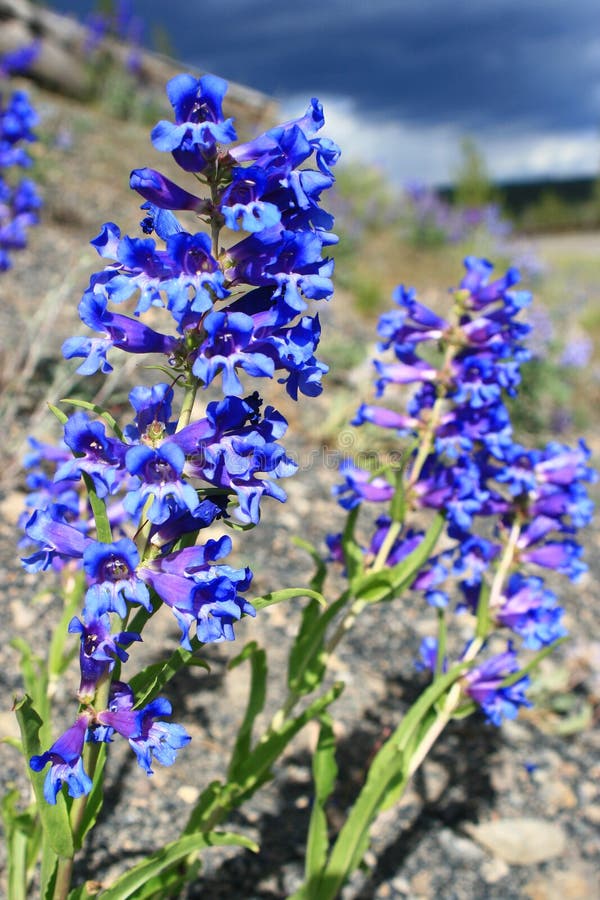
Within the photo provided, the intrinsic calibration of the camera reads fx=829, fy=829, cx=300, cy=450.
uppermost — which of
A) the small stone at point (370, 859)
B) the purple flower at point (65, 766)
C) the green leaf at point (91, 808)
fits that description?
the purple flower at point (65, 766)

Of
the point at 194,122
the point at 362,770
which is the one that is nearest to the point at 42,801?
the point at 194,122

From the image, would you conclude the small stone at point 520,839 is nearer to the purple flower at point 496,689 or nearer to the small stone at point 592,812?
the small stone at point 592,812

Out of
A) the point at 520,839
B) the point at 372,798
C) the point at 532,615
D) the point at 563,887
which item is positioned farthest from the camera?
the point at 520,839

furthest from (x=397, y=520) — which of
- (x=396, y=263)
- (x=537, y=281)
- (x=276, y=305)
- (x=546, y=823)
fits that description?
(x=396, y=263)

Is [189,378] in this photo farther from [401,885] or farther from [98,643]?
[401,885]

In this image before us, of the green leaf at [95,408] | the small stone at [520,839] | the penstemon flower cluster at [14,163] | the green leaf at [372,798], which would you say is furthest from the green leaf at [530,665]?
the penstemon flower cluster at [14,163]

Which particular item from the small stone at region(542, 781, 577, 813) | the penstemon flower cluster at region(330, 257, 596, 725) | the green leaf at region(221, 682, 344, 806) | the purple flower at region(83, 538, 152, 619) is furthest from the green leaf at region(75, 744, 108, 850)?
the small stone at region(542, 781, 577, 813)
